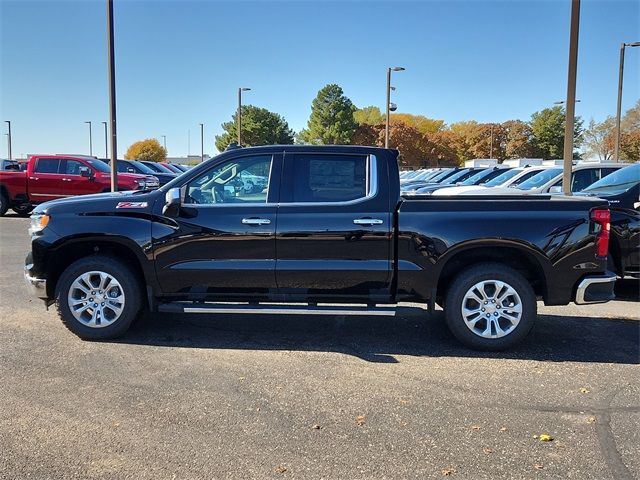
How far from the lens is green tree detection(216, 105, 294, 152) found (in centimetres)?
7688

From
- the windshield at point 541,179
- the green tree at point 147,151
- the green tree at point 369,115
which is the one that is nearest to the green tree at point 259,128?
the green tree at point 147,151

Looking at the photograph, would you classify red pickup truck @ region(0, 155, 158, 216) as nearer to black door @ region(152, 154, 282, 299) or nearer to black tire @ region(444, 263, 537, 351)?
black door @ region(152, 154, 282, 299)

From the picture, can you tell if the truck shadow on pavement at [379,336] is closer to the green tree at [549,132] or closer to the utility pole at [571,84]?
the utility pole at [571,84]

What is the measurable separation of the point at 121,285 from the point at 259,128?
73.6m

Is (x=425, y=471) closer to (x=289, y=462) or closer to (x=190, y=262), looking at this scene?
(x=289, y=462)

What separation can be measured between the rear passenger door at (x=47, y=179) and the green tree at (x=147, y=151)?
73.6 m

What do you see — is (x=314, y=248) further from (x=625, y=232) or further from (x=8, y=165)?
(x=8, y=165)

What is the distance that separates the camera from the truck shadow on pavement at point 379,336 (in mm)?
5359

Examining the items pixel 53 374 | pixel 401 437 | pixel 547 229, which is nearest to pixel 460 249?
pixel 547 229

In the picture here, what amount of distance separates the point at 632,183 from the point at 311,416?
6211mm

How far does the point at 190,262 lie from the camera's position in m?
5.46

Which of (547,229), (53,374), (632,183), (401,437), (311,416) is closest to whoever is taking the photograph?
(401,437)

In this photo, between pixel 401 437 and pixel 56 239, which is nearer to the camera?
pixel 401 437

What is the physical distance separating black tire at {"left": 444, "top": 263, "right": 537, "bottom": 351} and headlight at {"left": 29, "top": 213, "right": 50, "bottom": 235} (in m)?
3.96
